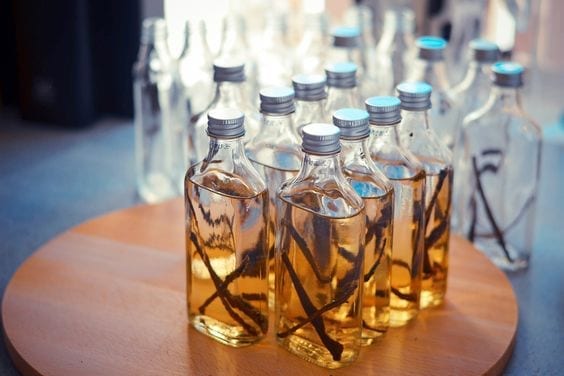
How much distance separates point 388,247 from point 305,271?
8 centimetres

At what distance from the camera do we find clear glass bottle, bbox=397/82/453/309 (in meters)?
Result: 0.87

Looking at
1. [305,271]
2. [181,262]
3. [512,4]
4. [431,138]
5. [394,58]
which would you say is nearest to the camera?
[305,271]

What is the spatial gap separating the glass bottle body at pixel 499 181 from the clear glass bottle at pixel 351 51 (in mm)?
131

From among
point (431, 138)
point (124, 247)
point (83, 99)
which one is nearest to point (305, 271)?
point (431, 138)

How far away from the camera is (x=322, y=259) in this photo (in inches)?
31.2

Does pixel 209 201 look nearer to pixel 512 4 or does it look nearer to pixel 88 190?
pixel 88 190

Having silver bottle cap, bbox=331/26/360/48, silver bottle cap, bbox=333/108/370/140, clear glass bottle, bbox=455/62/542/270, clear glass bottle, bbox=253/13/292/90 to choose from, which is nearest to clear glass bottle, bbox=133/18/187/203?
clear glass bottle, bbox=253/13/292/90

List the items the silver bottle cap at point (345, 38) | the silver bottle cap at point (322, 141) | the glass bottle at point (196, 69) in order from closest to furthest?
the silver bottle cap at point (322, 141), the silver bottle cap at point (345, 38), the glass bottle at point (196, 69)

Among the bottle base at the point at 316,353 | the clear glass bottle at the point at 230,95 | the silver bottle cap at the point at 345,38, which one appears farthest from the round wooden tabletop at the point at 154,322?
the silver bottle cap at the point at 345,38

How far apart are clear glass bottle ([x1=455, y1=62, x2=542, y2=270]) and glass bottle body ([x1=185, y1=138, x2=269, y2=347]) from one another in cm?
34

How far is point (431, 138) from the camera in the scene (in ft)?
2.97

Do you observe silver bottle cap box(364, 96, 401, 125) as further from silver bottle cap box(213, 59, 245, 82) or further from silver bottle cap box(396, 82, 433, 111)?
silver bottle cap box(213, 59, 245, 82)

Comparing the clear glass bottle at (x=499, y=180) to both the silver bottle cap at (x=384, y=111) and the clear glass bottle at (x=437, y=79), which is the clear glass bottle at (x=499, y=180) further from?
the silver bottle cap at (x=384, y=111)

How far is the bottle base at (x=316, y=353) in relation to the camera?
0.82 m
